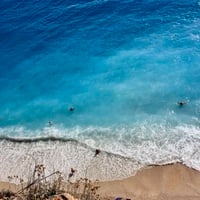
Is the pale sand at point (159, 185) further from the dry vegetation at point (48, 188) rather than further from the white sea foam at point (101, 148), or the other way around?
the dry vegetation at point (48, 188)

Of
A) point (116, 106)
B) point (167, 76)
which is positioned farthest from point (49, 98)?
point (167, 76)

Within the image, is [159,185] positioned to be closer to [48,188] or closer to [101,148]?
[101,148]

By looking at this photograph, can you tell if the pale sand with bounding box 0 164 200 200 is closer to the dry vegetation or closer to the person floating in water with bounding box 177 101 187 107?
the dry vegetation

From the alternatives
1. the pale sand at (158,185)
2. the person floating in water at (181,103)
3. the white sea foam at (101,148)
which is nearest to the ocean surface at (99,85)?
the white sea foam at (101,148)

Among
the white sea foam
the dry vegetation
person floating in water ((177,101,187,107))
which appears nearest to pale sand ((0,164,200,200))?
the white sea foam

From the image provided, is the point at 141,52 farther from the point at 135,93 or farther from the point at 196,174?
the point at 196,174
